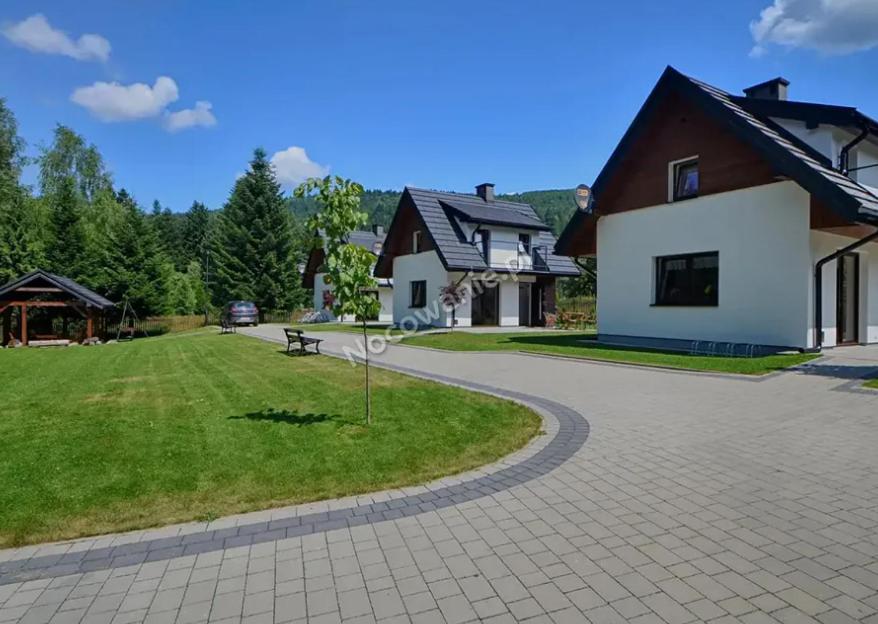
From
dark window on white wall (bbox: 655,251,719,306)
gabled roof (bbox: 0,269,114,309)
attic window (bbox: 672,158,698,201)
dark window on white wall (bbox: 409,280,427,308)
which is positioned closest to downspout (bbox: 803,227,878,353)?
dark window on white wall (bbox: 655,251,719,306)

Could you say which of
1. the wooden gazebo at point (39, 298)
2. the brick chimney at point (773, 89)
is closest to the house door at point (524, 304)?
the brick chimney at point (773, 89)

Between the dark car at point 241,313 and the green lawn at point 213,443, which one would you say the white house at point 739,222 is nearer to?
the green lawn at point 213,443

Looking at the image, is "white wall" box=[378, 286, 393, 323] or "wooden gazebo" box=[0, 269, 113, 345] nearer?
"wooden gazebo" box=[0, 269, 113, 345]

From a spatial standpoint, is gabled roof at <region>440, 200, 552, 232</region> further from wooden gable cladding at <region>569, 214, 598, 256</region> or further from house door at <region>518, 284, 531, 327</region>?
wooden gable cladding at <region>569, 214, 598, 256</region>

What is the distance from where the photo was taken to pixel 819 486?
4.39 metres

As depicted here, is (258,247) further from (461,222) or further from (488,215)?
(488,215)

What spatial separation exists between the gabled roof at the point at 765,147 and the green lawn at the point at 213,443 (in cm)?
879

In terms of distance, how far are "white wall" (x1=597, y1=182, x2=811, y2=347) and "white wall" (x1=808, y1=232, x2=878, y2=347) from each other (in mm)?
519

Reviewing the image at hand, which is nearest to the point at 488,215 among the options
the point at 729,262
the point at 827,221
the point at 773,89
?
the point at 773,89

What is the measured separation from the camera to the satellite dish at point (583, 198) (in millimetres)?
16359

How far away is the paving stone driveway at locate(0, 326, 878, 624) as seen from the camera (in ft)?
8.84

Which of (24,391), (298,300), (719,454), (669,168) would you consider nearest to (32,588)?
(719,454)

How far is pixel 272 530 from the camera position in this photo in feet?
12.1

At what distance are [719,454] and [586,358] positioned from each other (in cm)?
773
